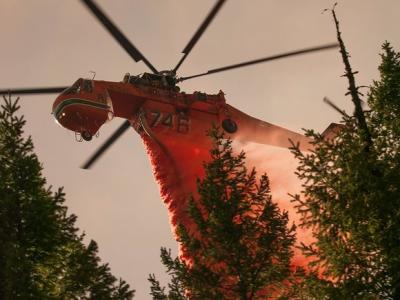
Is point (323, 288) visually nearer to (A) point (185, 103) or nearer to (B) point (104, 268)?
(B) point (104, 268)

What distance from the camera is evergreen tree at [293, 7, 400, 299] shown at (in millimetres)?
12844

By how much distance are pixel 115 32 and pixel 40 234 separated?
36.5ft

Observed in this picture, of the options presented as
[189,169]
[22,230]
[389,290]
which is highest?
[189,169]

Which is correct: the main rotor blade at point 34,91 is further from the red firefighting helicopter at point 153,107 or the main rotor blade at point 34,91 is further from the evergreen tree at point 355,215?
the evergreen tree at point 355,215

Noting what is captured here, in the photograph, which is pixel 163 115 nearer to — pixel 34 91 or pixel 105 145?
pixel 105 145

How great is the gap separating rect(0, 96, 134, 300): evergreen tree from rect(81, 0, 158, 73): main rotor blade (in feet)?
24.4

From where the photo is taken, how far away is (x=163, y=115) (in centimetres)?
2700

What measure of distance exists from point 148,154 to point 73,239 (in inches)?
581

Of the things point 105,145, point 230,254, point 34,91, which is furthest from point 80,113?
point 230,254

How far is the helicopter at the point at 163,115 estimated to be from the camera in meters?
23.8

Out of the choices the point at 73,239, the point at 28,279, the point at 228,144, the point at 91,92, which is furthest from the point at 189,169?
the point at 28,279

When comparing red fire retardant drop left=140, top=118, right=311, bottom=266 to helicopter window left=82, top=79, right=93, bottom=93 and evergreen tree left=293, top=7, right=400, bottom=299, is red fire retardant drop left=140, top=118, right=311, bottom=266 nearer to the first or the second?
helicopter window left=82, top=79, right=93, bottom=93

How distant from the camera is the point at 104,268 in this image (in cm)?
1404

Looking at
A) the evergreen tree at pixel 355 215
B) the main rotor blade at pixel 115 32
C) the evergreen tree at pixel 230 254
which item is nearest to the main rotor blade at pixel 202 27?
the main rotor blade at pixel 115 32
